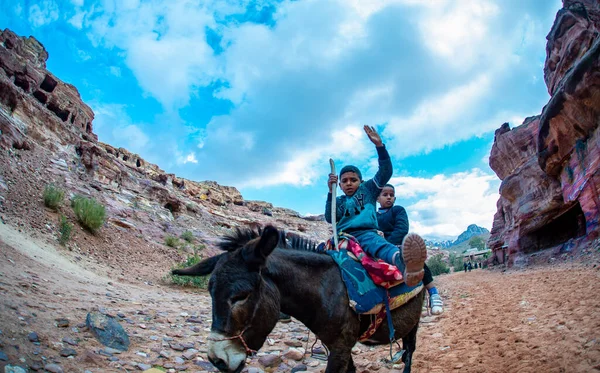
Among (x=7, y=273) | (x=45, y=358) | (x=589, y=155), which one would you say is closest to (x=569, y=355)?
(x=45, y=358)

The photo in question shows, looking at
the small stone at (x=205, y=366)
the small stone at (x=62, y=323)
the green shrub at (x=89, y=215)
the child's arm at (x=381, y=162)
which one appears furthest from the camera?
the green shrub at (x=89, y=215)

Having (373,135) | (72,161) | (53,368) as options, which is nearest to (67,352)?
(53,368)

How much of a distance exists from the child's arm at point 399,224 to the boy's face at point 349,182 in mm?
2049

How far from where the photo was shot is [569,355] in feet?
10.6

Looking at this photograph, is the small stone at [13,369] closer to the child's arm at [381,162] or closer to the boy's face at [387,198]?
the child's arm at [381,162]

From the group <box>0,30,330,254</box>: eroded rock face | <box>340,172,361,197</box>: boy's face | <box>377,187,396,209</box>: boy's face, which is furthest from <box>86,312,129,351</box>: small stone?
<box>0,30,330,254</box>: eroded rock face

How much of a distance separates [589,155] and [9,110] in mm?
34880

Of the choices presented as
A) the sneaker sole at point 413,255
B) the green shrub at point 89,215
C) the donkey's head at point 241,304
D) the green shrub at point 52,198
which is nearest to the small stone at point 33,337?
the donkey's head at point 241,304

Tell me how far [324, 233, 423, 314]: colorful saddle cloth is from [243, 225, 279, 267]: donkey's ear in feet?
2.98

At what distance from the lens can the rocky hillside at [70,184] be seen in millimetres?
11079

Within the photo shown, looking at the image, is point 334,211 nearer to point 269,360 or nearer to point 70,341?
point 269,360

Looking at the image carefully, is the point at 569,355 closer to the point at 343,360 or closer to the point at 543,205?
the point at 343,360

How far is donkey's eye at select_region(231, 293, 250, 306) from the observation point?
7.28 feet

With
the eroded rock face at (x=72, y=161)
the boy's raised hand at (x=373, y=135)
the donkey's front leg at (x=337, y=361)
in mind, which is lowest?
the donkey's front leg at (x=337, y=361)
